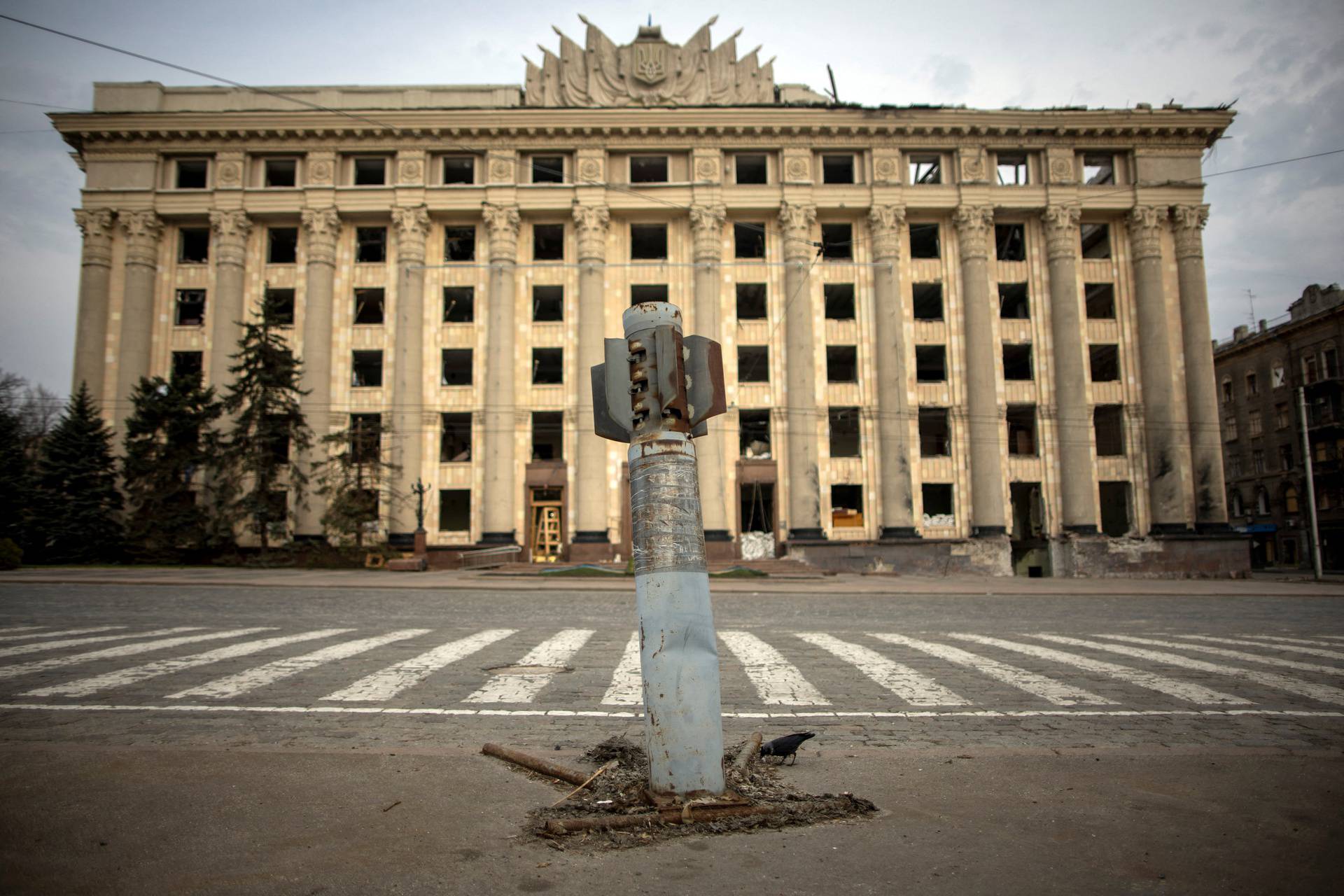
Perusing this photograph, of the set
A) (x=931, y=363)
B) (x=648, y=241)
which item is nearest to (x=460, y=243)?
(x=648, y=241)

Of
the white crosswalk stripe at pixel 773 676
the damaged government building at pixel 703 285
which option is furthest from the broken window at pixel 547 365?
the white crosswalk stripe at pixel 773 676

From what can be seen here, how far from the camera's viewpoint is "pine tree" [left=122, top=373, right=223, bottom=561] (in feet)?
106

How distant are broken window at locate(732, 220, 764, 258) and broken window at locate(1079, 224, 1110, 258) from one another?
49.1 feet

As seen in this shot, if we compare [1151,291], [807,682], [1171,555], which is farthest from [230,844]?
[1151,291]

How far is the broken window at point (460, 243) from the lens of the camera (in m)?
37.7

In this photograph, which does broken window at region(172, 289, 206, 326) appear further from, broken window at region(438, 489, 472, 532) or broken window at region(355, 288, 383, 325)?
broken window at region(438, 489, 472, 532)

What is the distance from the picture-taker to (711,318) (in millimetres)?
35594

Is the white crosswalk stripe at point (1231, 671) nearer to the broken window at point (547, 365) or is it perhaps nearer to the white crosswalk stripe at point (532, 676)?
the white crosswalk stripe at point (532, 676)

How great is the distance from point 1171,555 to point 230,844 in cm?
3794

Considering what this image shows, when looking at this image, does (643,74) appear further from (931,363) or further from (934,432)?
(934,432)

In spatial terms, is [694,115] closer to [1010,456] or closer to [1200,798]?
[1010,456]

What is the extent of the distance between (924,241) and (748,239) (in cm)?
829

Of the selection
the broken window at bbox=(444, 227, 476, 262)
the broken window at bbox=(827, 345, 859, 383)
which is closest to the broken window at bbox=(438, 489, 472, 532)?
the broken window at bbox=(444, 227, 476, 262)

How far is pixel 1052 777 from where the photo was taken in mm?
4691
